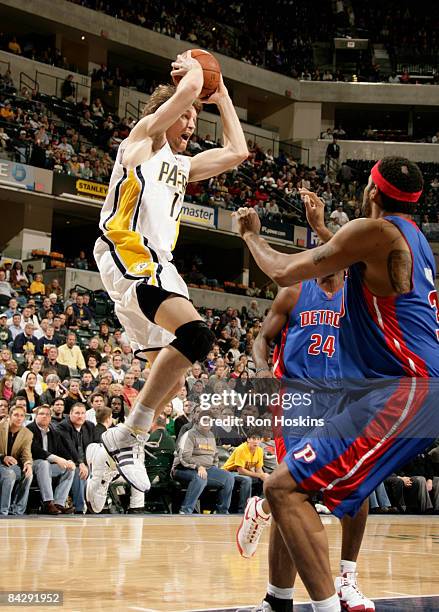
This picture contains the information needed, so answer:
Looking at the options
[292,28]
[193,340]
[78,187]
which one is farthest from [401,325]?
[292,28]

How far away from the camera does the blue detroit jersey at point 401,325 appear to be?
381 centimetres

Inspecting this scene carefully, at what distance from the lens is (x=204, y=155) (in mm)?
5707

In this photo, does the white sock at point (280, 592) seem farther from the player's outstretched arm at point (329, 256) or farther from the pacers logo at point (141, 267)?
the pacers logo at point (141, 267)

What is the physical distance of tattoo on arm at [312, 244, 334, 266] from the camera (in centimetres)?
380

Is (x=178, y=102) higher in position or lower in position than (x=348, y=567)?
higher

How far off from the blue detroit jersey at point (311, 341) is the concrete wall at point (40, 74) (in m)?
21.3

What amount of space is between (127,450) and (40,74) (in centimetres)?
2345

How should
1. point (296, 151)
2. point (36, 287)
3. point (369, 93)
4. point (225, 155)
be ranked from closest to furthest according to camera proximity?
point (225, 155)
point (36, 287)
point (296, 151)
point (369, 93)

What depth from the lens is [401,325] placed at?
381cm

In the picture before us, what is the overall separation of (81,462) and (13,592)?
21.0 feet

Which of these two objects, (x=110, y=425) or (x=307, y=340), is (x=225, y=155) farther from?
(x=110, y=425)

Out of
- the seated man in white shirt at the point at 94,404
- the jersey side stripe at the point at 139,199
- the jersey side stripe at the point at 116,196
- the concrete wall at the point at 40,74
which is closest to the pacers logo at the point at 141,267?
the jersey side stripe at the point at 139,199

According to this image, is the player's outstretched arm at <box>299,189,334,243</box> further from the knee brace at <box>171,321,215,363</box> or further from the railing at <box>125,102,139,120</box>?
the railing at <box>125,102,139,120</box>

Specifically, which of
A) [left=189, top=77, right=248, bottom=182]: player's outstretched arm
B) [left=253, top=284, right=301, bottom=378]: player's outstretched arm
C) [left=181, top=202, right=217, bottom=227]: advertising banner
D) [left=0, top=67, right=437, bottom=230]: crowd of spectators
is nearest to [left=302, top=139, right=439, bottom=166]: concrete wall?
[left=0, top=67, right=437, bottom=230]: crowd of spectators
